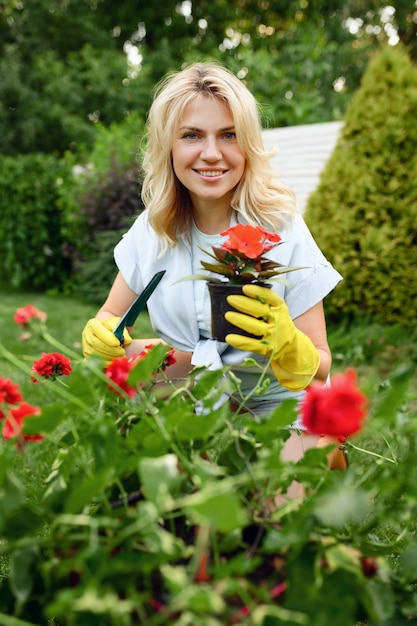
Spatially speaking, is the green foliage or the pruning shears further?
the green foliage

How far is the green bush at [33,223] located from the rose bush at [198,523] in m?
6.25

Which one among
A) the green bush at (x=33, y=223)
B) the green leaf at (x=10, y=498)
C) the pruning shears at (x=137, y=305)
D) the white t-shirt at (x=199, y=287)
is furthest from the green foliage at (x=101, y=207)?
the green leaf at (x=10, y=498)

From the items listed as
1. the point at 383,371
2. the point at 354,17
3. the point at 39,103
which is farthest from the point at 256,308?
the point at 354,17

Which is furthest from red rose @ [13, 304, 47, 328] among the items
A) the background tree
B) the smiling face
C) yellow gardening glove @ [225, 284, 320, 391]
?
the background tree

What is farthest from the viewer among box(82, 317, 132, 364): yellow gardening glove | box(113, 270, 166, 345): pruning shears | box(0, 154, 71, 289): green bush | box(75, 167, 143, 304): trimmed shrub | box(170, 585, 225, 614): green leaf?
box(0, 154, 71, 289): green bush

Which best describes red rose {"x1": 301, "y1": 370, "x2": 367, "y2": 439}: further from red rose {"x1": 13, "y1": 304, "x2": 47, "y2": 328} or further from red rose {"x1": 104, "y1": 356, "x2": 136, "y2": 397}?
red rose {"x1": 13, "y1": 304, "x2": 47, "y2": 328}

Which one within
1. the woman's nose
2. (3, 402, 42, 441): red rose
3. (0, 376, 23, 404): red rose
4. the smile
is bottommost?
(3, 402, 42, 441): red rose

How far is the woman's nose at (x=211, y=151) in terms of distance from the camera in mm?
1844

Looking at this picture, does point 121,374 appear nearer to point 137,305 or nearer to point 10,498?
point 10,498

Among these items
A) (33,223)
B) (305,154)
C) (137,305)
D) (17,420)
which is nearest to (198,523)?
(17,420)

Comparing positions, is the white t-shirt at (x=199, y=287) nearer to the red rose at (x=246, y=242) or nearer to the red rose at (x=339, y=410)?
the red rose at (x=246, y=242)

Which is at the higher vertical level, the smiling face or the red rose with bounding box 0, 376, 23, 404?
the smiling face

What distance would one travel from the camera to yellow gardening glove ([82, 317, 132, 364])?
1689mm

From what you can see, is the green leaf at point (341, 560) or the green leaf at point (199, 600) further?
the green leaf at point (341, 560)
